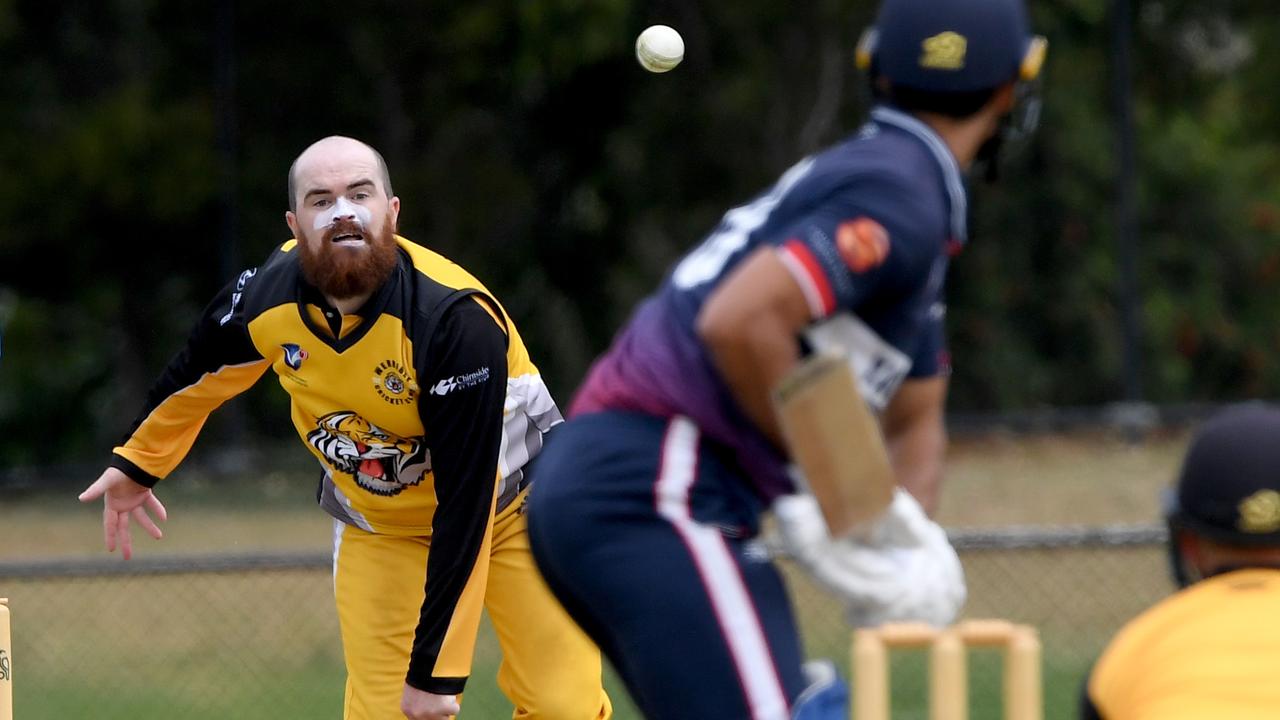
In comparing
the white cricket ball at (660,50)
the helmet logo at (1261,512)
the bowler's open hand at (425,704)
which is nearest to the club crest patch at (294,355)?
the bowler's open hand at (425,704)

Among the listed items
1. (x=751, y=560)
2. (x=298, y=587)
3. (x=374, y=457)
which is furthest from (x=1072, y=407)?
(x=751, y=560)

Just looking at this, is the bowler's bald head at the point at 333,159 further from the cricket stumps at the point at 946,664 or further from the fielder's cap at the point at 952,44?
the cricket stumps at the point at 946,664

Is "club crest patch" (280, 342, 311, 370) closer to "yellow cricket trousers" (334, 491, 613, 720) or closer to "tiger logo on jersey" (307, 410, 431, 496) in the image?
"tiger logo on jersey" (307, 410, 431, 496)

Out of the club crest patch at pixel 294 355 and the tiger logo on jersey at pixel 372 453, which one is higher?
the club crest patch at pixel 294 355

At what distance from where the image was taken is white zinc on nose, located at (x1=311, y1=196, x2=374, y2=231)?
4.89m

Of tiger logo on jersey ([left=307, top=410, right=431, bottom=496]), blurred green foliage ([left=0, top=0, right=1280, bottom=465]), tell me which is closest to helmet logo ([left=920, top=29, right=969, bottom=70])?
tiger logo on jersey ([left=307, top=410, right=431, bottom=496])

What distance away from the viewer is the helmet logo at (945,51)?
11.4 feet

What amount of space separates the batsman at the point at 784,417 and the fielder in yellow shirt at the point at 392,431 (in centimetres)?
125

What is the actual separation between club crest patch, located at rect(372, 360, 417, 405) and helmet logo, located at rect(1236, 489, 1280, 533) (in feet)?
7.99

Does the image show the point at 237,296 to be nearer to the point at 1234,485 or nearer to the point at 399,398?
the point at 399,398

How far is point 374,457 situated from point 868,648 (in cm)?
232

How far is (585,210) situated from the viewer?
822 inches

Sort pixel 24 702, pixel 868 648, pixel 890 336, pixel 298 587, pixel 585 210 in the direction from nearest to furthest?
pixel 868 648 < pixel 890 336 < pixel 24 702 < pixel 298 587 < pixel 585 210

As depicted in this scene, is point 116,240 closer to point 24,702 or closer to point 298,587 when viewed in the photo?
point 298,587
